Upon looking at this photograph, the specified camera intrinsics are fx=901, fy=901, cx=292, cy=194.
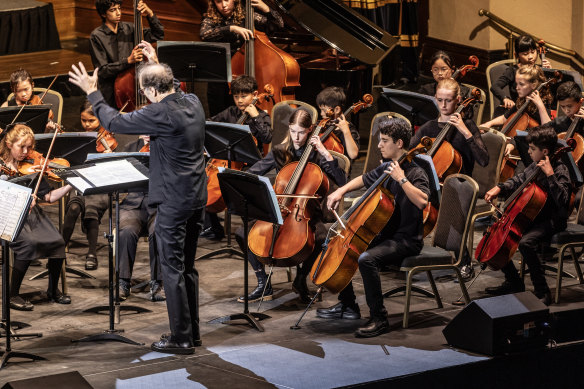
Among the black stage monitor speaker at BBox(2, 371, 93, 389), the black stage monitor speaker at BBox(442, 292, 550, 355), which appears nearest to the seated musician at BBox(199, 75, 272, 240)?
the black stage monitor speaker at BBox(442, 292, 550, 355)

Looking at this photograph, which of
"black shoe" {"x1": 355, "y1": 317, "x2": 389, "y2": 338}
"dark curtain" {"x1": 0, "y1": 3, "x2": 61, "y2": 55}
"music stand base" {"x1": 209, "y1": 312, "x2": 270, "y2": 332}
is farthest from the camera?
"dark curtain" {"x1": 0, "y1": 3, "x2": 61, "y2": 55}

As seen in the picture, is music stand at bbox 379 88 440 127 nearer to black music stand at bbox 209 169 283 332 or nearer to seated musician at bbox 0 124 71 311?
black music stand at bbox 209 169 283 332

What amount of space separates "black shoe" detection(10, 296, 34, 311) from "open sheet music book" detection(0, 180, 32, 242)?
1070 millimetres

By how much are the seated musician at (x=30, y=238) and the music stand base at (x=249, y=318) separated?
3.16ft

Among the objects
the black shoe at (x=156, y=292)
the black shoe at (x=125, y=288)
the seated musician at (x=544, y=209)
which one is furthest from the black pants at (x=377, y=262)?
the black shoe at (x=125, y=288)

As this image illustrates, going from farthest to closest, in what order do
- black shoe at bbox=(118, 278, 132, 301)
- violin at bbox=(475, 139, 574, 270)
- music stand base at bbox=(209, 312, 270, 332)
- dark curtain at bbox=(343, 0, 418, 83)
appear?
dark curtain at bbox=(343, 0, 418, 83)
black shoe at bbox=(118, 278, 132, 301)
violin at bbox=(475, 139, 574, 270)
music stand base at bbox=(209, 312, 270, 332)

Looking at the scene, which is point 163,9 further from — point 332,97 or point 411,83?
point 332,97

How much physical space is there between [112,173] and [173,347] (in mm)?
865

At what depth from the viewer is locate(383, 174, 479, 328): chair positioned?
4.67 m

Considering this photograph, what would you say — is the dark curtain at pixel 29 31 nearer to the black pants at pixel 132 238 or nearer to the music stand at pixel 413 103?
the black pants at pixel 132 238

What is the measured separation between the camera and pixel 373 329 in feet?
14.6

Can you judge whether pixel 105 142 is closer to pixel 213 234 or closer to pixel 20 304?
pixel 213 234

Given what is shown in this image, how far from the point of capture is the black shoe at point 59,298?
5086 millimetres

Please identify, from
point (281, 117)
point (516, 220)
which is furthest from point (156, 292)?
point (516, 220)
